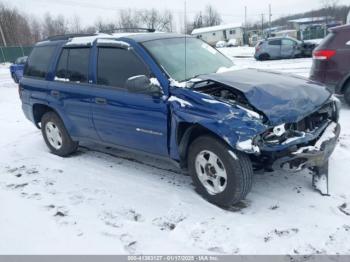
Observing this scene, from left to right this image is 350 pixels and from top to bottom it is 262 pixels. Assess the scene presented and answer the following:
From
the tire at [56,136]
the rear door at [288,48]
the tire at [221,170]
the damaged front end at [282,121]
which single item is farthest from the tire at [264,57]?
the tire at [221,170]

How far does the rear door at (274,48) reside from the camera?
21328 millimetres

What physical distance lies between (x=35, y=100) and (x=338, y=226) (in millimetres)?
4900

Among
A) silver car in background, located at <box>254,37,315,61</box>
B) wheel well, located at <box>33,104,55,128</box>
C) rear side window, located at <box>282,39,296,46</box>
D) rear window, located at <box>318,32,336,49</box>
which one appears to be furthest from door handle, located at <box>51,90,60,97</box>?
rear side window, located at <box>282,39,296,46</box>

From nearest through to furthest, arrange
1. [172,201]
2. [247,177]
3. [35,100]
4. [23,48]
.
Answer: [247,177] < [172,201] < [35,100] < [23,48]

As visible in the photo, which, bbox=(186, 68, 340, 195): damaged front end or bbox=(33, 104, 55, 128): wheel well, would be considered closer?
bbox=(186, 68, 340, 195): damaged front end

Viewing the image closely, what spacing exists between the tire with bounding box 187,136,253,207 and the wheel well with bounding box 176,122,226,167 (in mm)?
80

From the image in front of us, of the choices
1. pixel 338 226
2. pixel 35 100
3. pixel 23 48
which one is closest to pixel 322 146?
pixel 338 226

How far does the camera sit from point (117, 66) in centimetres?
455

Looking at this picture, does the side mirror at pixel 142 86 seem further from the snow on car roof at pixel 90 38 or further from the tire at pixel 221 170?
the snow on car roof at pixel 90 38

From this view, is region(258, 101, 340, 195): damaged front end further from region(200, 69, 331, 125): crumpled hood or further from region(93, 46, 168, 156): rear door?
region(93, 46, 168, 156): rear door

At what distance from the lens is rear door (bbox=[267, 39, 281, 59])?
21.3 meters

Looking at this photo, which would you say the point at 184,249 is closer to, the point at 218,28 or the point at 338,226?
Answer: the point at 338,226

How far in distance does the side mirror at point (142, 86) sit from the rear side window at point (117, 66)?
231 millimetres

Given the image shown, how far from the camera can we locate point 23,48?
151 feet
